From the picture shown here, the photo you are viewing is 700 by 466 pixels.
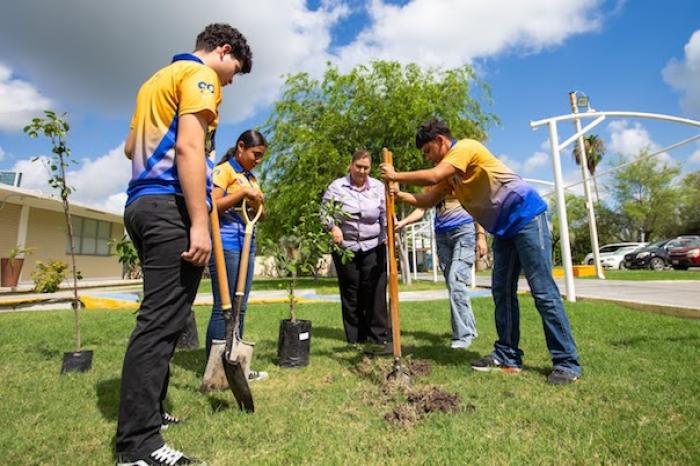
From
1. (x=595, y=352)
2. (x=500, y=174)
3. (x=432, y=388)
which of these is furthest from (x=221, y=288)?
(x=595, y=352)

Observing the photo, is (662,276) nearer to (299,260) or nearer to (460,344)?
(460,344)

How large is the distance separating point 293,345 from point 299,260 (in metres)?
0.75

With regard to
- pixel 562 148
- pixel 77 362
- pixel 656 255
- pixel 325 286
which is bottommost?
pixel 77 362

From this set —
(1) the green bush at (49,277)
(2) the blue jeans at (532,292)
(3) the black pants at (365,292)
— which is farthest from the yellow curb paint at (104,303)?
(2) the blue jeans at (532,292)

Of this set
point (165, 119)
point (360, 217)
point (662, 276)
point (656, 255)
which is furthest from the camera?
point (656, 255)

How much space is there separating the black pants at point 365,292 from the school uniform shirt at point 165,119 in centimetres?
263

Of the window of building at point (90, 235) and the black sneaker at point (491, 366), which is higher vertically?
the window of building at point (90, 235)

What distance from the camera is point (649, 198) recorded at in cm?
3722

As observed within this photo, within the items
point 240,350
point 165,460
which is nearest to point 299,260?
point 240,350

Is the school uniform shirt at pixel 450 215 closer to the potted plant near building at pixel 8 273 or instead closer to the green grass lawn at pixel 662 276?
the green grass lawn at pixel 662 276

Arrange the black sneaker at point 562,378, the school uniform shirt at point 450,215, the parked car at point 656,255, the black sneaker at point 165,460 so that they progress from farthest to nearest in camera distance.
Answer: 1. the parked car at point 656,255
2. the school uniform shirt at point 450,215
3. the black sneaker at point 562,378
4. the black sneaker at point 165,460

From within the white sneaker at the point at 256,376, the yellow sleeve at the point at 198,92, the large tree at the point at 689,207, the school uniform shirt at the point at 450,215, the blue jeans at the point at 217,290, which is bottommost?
the white sneaker at the point at 256,376

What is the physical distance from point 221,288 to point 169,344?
24.9 inches

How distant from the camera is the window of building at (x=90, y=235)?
1842 cm
